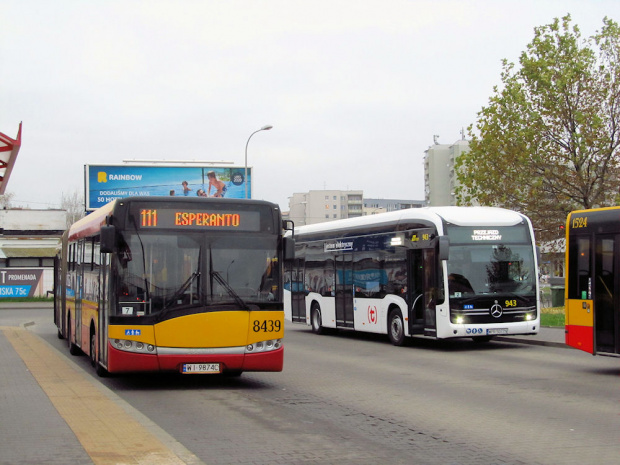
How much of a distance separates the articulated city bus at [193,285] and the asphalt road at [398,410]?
0.60 metres

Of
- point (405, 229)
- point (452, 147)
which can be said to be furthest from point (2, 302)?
point (452, 147)

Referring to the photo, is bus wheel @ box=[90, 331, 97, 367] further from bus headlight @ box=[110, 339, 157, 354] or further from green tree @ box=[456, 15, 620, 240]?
green tree @ box=[456, 15, 620, 240]

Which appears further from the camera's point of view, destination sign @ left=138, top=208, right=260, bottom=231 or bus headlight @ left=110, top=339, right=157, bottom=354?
destination sign @ left=138, top=208, right=260, bottom=231

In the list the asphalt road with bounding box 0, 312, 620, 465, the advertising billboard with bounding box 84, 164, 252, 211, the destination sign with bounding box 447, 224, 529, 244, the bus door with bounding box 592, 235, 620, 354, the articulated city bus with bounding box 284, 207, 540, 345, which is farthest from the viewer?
the advertising billboard with bounding box 84, 164, 252, 211

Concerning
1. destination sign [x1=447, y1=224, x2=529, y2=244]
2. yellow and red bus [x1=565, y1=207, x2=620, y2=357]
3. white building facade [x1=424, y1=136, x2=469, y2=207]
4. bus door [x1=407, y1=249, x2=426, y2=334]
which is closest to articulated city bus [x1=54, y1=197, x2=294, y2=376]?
yellow and red bus [x1=565, y1=207, x2=620, y2=357]

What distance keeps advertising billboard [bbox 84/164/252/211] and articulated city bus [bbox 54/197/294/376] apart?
3480cm

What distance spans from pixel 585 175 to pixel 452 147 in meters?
116

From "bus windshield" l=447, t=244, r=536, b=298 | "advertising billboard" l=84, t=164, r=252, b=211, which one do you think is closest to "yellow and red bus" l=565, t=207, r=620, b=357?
"bus windshield" l=447, t=244, r=536, b=298

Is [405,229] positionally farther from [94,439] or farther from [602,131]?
[602,131]

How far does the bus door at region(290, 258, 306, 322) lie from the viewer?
90.1ft

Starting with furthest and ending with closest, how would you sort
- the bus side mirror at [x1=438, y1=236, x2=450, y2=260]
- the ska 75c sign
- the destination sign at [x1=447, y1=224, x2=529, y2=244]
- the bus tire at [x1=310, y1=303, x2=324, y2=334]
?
the ska 75c sign < the bus tire at [x1=310, y1=303, x2=324, y2=334] < the destination sign at [x1=447, y1=224, x2=529, y2=244] < the bus side mirror at [x1=438, y1=236, x2=450, y2=260]

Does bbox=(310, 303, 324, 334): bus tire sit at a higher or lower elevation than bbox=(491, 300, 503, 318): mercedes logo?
lower

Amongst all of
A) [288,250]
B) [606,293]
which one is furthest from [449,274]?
[288,250]

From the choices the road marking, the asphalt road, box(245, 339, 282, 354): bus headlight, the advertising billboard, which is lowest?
the asphalt road
